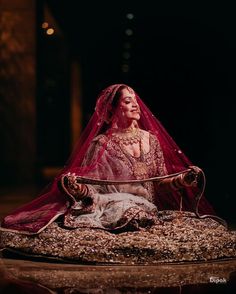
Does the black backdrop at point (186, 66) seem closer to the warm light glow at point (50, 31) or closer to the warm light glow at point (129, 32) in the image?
the warm light glow at point (129, 32)

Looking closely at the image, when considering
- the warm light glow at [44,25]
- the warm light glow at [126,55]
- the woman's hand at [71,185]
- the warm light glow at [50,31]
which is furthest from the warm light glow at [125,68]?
the woman's hand at [71,185]

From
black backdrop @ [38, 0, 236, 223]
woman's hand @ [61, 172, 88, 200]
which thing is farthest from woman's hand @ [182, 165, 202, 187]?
black backdrop @ [38, 0, 236, 223]

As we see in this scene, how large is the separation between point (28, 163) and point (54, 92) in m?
4.35

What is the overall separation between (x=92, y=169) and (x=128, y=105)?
0.62 meters

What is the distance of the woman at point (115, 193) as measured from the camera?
607 centimetres

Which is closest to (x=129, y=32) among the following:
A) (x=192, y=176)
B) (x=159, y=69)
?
(x=159, y=69)

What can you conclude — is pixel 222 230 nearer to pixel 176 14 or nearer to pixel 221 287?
pixel 221 287

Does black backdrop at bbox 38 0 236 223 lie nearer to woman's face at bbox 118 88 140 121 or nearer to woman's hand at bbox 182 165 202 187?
woman's face at bbox 118 88 140 121

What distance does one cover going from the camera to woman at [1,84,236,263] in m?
6.07

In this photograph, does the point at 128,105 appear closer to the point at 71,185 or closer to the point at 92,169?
the point at 92,169

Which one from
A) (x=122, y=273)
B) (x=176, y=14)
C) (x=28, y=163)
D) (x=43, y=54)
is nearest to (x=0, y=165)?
(x=28, y=163)

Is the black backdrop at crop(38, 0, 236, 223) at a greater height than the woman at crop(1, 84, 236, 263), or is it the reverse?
the black backdrop at crop(38, 0, 236, 223)

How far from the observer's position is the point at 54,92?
59.6 feet

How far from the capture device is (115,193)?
6598mm
